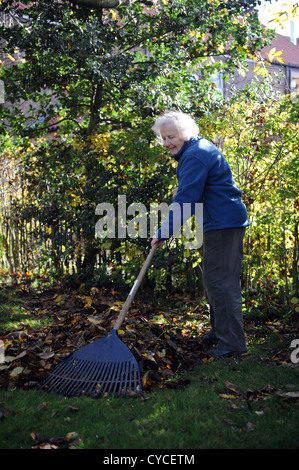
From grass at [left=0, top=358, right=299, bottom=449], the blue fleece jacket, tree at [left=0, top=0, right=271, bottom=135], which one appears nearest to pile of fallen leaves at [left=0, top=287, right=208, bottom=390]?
grass at [left=0, top=358, right=299, bottom=449]

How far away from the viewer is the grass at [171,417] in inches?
89.5

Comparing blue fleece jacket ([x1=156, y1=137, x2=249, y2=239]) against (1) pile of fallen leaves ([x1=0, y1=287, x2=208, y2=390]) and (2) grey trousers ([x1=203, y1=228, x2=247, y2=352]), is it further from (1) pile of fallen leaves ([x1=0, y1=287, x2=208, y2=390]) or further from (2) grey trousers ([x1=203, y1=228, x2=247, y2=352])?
(1) pile of fallen leaves ([x1=0, y1=287, x2=208, y2=390])

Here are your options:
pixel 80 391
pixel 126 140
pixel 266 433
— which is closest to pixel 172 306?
pixel 126 140

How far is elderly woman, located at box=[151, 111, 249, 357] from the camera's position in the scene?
11.4 ft

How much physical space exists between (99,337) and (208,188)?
1503 millimetres

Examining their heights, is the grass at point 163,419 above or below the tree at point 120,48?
below

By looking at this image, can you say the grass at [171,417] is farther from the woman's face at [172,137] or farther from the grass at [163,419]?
the woman's face at [172,137]

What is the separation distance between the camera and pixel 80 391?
2914 millimetres

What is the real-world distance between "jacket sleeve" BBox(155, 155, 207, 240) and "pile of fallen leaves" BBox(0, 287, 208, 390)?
905 mm
